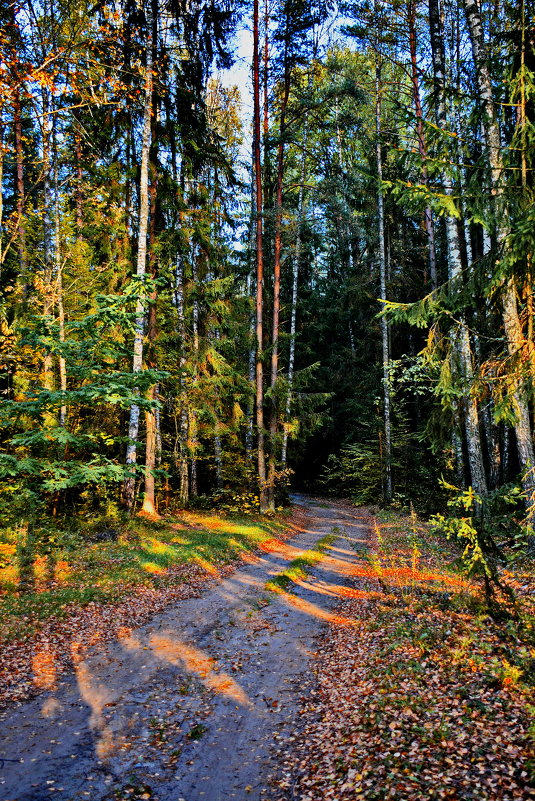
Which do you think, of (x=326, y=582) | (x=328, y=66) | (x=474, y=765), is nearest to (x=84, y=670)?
(x=474, y=765)

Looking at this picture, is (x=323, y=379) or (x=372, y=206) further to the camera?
(x=323, y=379)

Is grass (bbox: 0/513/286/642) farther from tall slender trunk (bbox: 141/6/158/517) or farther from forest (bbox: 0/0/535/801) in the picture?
tall slender trunk (bbox: 141/6/158/517)

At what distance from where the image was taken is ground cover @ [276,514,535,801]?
387cm

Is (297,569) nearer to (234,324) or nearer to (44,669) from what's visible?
(44,669)

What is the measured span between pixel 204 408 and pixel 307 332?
59.9 feet

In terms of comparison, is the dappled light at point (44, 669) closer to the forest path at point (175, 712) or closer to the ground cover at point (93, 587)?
the ground cover at point (93, 587)

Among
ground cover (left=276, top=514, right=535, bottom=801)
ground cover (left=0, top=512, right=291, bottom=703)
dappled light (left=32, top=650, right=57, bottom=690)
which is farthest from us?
ground cover (left=0, top=512, right=291, bottom=703)

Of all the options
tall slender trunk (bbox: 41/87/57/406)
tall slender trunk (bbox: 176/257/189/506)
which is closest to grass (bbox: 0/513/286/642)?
tall slender trunk (bbox: 176/257/189/506)

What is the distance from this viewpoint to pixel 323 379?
33.3 meters

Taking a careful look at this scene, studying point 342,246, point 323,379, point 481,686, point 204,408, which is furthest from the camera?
point 323,379

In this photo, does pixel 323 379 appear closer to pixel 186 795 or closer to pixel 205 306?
pixel 205 306

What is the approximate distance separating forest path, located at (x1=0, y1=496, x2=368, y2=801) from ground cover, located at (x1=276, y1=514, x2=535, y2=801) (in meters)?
0.50

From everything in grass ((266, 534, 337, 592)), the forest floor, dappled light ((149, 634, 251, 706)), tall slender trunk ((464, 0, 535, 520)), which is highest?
tall slender trunk ((464, 0, 535, 520))

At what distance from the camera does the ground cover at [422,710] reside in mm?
3865
